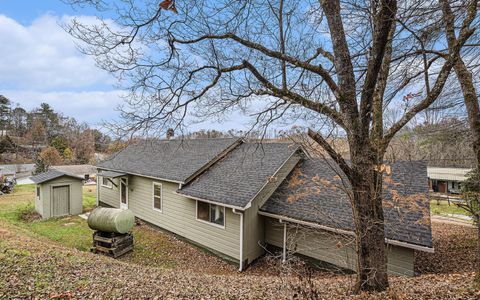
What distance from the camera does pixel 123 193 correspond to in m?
14.1

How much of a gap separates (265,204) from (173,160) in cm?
591

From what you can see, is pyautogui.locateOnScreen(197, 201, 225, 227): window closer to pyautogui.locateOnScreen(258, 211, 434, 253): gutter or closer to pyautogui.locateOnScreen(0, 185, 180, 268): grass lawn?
pyautogui.locateOnScreen(258, 211, 434, 253): gutter

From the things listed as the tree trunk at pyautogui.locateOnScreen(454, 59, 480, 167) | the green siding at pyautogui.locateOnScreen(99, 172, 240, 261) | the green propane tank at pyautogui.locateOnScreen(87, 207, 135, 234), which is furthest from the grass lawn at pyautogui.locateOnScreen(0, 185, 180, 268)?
the tree trunk at pyautogui.locateOnScreen(454, 59, 480, 167)

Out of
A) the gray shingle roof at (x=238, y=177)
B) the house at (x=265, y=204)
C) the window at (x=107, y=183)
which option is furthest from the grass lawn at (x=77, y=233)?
the gray shingle roof at (x=238, y=177)

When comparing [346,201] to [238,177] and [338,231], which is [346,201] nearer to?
[338,231]

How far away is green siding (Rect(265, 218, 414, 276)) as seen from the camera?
6.21 m

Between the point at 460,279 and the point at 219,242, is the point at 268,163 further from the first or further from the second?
the point at 460,279

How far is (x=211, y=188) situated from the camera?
944cm

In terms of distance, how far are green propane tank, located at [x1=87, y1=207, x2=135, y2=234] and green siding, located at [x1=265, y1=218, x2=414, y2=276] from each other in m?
5.16

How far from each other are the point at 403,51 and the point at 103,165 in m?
16.2

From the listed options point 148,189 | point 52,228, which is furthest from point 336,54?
point 52,228

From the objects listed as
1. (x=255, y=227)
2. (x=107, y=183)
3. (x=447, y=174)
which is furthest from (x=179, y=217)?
(x=447, y=174)

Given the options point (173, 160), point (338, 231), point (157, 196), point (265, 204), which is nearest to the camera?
point (338, 231)

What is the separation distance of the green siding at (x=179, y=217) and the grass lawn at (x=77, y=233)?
0.72 metres
